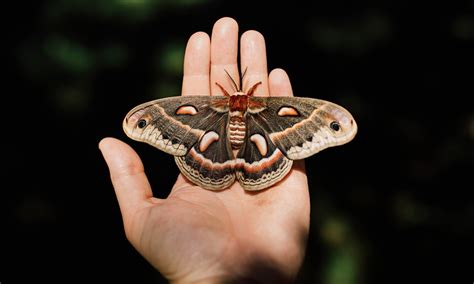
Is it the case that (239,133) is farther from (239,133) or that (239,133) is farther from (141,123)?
(141,123)

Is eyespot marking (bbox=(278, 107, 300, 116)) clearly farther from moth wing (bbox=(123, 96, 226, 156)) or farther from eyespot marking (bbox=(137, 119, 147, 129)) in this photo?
eyespot marking (bbox=(137, 119, 147, 129))

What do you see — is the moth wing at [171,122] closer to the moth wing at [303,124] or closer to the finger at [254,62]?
the moth wing at [303,124]

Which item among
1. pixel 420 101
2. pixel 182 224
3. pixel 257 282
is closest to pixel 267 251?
pixel 257 282

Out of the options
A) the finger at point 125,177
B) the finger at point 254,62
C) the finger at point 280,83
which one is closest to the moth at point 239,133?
the finger at point 125,177

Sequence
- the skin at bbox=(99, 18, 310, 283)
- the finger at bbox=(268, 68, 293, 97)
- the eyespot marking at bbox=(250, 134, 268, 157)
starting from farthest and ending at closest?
the finger at bbox=(268, 68, 293, 97) < the eyespot marking at bbox=(250, 134, 268, 157) < the skin at bbox=(99, 18, 310, 283)

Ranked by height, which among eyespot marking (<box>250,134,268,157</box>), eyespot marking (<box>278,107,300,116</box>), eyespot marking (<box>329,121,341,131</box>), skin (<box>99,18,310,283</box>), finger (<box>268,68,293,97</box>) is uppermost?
finger (<box>268,68,293,97</box>)

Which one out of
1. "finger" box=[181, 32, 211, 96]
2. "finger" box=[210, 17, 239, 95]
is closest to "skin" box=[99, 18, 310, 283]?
"finger" box=[181, 32, 211, 96]

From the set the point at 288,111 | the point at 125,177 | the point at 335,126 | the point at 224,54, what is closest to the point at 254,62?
the point at 224,54

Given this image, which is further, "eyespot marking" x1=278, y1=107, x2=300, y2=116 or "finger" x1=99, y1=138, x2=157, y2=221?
"eyespot marking" x1=278, y1=107, x2=300, y2=116

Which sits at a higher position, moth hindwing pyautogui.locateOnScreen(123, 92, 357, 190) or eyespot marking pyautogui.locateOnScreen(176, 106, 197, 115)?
eyespot marking pyautogui.locateOnScreen(176, 106, 197, 115)
